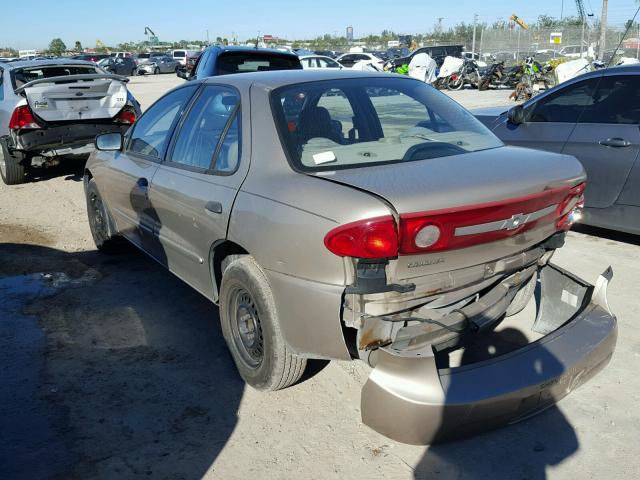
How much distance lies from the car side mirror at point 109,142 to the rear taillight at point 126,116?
13.0ft

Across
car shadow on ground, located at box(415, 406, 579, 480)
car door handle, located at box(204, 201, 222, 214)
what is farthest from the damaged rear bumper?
car door handle, located at box(204, 201, 222, 214)

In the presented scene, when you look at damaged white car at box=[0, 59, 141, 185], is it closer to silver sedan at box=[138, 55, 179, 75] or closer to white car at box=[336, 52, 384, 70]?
white car at box=[336, 52, 384, 70]

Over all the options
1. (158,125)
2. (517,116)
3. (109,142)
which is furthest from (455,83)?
(158,125)

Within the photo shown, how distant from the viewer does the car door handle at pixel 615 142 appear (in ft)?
17.2

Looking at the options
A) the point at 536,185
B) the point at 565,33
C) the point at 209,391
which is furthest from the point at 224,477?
the point at 565,33

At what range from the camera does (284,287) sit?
9.37 ft

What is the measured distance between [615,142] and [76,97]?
6.49m

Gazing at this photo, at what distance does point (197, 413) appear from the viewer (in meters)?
3.18

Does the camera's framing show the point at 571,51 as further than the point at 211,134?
Yes

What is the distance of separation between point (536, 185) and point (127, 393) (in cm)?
238

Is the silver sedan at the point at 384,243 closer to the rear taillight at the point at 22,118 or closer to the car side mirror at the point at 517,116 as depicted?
the car side mirror at the point at 517,116

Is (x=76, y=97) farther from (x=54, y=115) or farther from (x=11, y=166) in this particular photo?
(x=11, y=166)

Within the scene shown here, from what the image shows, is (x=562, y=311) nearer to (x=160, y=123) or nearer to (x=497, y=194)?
(x=497, y=194)

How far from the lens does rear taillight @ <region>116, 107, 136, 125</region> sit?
8578 millimetres
